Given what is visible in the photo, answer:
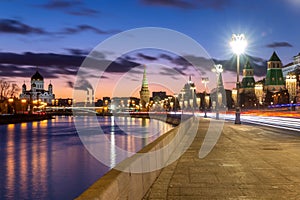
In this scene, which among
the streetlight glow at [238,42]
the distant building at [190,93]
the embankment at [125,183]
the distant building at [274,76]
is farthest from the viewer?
the distant building at [274,76]

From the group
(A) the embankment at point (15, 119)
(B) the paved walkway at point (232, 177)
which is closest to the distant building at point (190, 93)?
(A) the embankment at point (15, 119)

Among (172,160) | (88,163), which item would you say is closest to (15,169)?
(88,163)

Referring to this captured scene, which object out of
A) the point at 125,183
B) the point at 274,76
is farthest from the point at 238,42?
the point at 274,76

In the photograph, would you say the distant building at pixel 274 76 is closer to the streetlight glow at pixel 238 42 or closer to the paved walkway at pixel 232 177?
the streetlight glow at pixel 238 42

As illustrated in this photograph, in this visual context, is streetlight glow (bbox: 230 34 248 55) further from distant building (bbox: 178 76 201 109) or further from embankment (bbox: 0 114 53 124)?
embankment (bbox: 0 114 53 124)

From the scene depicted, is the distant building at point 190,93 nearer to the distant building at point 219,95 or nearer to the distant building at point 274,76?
the distant building at point 219,95

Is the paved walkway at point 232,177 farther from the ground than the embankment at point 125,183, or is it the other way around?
the embankment at point 125,183

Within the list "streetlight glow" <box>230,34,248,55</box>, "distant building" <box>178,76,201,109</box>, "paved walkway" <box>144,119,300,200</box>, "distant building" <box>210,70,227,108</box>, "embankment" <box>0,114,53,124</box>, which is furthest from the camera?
"distant building" <box>210,70,227,108</box>

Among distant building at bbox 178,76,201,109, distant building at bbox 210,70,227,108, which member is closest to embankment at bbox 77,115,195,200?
distant building at bbox 178,76,201,109

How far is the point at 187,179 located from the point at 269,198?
275 cm

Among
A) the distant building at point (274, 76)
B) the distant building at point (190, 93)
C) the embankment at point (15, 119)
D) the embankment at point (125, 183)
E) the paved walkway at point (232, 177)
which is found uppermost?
the distant building at point (274, 76)

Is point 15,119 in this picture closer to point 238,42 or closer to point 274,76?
point 238,42

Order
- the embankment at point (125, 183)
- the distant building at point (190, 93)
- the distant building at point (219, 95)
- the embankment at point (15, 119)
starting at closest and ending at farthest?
1. the embankment at point (125, 183)
2. the distant building at point (190, 93)
3. the embankment at point (15, 119)
4. the distant building at point (219, 95)

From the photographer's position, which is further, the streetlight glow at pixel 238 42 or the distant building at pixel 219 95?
the distant building at pixel 219 95
